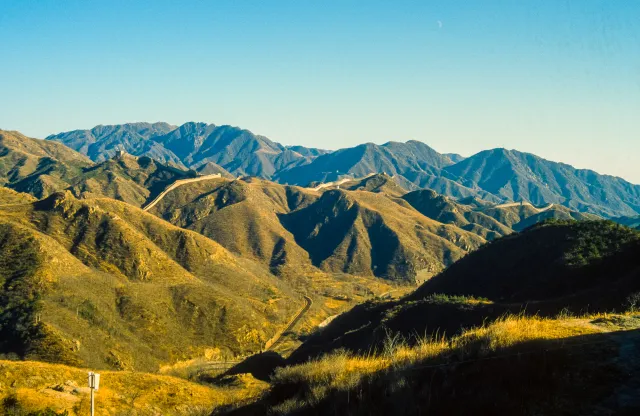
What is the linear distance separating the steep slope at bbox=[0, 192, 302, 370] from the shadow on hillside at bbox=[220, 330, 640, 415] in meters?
62.9

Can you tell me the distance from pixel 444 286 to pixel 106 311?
5820 cm

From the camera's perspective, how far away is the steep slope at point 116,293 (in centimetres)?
6756

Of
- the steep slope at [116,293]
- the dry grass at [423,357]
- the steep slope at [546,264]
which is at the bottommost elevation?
the steep slope at [116,293]

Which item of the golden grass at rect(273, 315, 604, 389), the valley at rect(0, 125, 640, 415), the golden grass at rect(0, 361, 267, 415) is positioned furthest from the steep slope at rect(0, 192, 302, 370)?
the golden grass at rect(273, 315, 604, 389)

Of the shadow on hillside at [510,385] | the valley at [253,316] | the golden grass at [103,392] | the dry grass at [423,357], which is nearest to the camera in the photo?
the shadow on hillside at [510,385]

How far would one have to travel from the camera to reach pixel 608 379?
309 inches

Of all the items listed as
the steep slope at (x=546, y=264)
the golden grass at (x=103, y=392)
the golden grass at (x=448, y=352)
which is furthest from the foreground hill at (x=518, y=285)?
the golden grass at (x=448, y=352)

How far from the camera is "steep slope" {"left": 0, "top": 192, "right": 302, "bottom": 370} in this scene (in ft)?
222

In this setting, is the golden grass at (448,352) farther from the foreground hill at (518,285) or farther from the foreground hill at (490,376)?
the foreground hill at (518,285)

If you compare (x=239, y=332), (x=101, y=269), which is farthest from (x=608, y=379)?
(x=101, y=269)

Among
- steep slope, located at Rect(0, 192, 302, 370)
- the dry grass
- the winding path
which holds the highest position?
the dry grass

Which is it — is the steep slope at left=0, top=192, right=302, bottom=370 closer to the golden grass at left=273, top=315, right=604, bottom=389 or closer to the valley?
the valley

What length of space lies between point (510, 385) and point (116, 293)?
87866mm

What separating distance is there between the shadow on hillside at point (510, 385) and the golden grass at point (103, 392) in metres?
18.8
